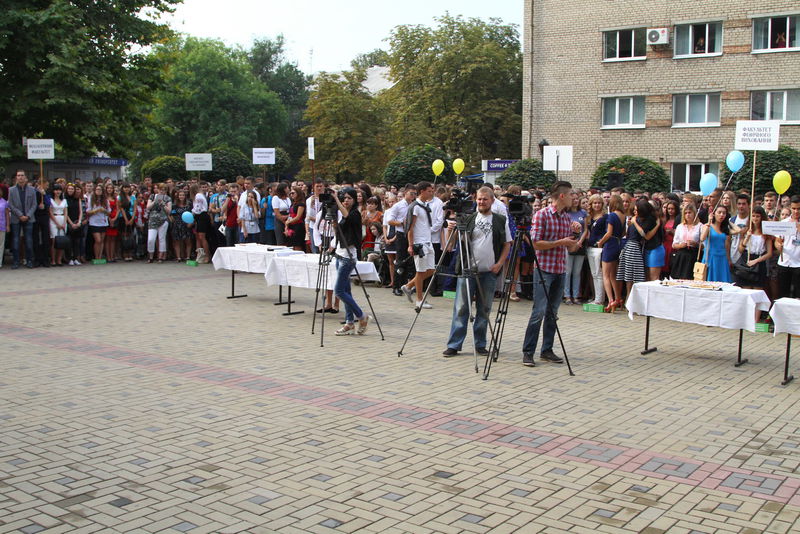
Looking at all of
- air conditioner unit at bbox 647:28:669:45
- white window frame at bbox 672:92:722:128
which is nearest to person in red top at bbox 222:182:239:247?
air conditioner unit at bbox 647:28:669:45

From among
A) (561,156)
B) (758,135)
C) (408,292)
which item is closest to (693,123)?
(561,156)

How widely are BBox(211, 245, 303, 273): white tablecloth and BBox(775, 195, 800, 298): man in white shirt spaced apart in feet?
25.3

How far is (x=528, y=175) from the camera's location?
3328 centimetres

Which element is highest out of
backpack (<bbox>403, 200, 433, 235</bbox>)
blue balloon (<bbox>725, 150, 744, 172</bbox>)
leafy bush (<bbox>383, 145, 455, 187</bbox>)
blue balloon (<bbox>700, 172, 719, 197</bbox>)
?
leafy bush (<bbox>383, 145, 455, 187</bbox>)

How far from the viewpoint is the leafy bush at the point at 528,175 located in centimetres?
3300

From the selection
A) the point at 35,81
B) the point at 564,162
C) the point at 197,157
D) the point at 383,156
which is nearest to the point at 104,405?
the point at 564,162

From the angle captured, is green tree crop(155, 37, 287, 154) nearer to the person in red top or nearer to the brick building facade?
the brick building facade

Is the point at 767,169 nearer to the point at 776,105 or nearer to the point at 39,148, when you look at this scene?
the point at 776,105

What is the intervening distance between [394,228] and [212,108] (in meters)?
62.0

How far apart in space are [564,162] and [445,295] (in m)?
7.19

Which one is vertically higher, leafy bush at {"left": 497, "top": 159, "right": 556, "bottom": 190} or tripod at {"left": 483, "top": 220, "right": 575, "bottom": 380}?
leafy bush at {"left": 497, "top": 159, "right": 556, "bottom": 190}

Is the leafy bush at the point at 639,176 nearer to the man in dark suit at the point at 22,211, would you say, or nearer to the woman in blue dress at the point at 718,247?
the woman in blue dress at the point at 718,247

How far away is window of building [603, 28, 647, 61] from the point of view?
3891 cm

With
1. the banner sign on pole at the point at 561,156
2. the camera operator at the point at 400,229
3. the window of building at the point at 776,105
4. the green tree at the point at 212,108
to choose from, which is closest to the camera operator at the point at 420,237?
the camera operator at the point at 400,229
